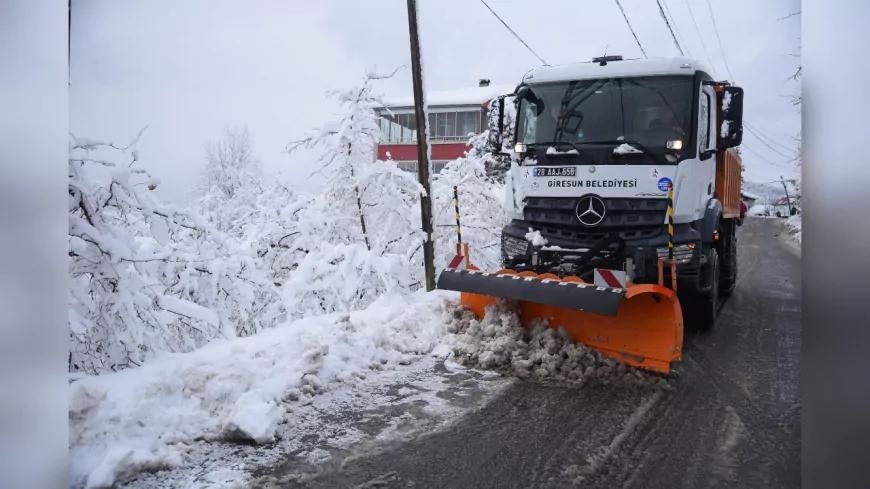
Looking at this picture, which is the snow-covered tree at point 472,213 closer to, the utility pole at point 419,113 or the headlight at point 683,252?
the utility pole at point 419,113

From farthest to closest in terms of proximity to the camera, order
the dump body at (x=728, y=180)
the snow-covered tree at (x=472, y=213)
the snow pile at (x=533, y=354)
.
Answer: the snow-covered tree at (x=472, y=213)
the dump body at (x=728, y=180)
the snow pile at (x=533, y=354)

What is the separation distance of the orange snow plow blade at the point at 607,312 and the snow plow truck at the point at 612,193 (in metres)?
0.01

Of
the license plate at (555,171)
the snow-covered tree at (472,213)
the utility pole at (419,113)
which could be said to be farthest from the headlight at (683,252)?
the snow-covered tree at (472,213)

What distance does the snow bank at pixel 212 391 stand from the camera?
3086mm

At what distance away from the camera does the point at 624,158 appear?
610 cm

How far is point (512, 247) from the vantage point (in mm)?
6805

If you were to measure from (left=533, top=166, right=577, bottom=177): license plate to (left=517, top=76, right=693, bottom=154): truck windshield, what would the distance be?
338 millimetres

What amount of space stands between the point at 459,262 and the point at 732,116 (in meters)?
3.52

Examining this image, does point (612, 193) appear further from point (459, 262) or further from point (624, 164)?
point (459, 262)

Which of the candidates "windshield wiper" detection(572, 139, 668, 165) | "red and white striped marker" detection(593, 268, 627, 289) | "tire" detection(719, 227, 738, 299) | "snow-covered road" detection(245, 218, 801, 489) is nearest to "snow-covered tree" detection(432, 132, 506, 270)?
"tire" detection(719, 227, 738, 299)
